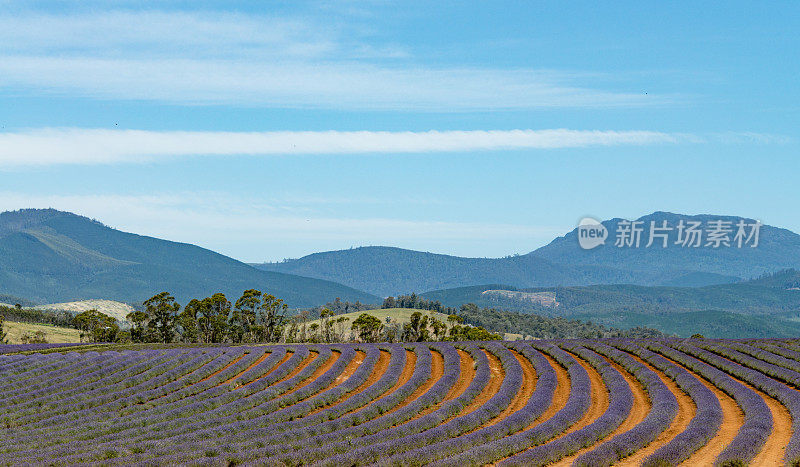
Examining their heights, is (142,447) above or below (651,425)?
below

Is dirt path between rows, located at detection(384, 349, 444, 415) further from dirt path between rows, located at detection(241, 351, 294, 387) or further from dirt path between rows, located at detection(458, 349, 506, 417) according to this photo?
dirt path between rows, located at detection(241, 351, 294, 387)

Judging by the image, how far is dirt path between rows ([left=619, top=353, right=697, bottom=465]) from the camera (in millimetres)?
20984

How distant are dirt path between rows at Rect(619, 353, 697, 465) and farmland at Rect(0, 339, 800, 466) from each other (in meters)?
0.11

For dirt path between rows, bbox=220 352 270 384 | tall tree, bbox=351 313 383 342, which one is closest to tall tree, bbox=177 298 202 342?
tall tree, bbox=351 313 383 342

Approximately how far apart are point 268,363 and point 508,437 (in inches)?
894

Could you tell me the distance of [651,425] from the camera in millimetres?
23797

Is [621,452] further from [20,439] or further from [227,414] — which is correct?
[20,439]

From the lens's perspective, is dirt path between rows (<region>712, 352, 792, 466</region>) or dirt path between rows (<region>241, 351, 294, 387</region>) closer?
dirt path between rows (<region>712, 352, 792, 466</region>)

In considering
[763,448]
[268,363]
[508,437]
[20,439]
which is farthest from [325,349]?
[763,448]

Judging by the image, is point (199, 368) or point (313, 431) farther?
point (199, 368)

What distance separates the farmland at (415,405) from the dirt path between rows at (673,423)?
0.36 ft

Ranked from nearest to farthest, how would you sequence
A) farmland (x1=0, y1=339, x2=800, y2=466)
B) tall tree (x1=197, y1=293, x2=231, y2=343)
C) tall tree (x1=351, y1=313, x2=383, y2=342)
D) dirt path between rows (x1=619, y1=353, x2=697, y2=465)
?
dirt path between rows (x1=619, y1=353, x2=697, y2=465)
farmland (x1=0, y1=339, x2=800, y2=466)
tall tree (x1=197, y1=293, x2=231, y2=343)
tall tree (x1=351, y1=313, x2=383, y2=342)

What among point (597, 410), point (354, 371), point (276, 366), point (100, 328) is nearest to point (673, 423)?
point (597, 410)

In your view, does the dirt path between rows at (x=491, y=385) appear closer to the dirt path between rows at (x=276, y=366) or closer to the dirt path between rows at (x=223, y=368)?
the dirt path between rows at (x=276, y=366)
